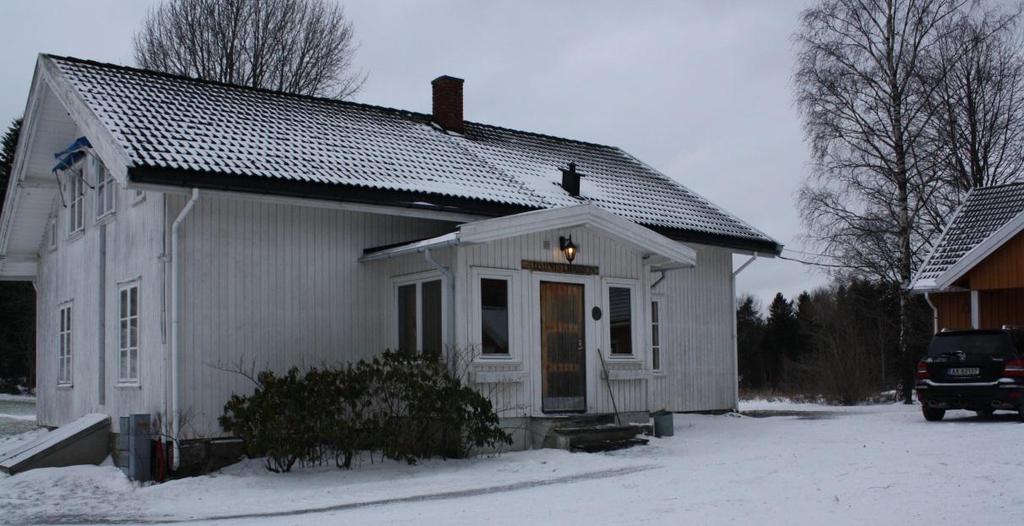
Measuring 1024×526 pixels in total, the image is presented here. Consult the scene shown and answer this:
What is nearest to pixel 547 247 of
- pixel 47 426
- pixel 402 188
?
pixel 402 188

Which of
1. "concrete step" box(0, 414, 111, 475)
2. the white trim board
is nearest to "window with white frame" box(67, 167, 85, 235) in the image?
"concrete step" box(0, 414, 111, 475)

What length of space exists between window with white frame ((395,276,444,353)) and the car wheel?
27.2 feet

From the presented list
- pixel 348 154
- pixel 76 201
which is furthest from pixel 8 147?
pixel 348 154

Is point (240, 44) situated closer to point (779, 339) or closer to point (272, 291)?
point (272, 291)

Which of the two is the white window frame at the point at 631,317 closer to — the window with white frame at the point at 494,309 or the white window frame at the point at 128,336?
the window with white frame at the point at 494,309

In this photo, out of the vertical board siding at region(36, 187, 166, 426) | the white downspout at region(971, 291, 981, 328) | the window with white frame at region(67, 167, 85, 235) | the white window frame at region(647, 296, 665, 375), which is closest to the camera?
the vertical board siding at region(36, 187, 166, 426)

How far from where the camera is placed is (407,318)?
50.7 feet

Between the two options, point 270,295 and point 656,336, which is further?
point 656,336

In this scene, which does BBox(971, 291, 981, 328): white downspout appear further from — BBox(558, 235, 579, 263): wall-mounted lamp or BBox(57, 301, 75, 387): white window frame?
BBox(57, 301, 75, 387): white window frame

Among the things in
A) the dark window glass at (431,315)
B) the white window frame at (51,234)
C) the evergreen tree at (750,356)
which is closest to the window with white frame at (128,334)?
the dark window glass at (431,315)

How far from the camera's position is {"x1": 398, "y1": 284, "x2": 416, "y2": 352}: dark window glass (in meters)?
15.3

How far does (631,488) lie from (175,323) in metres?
6.44

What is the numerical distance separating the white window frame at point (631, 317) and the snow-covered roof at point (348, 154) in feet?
6.59

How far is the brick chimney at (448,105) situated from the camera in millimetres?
20656
